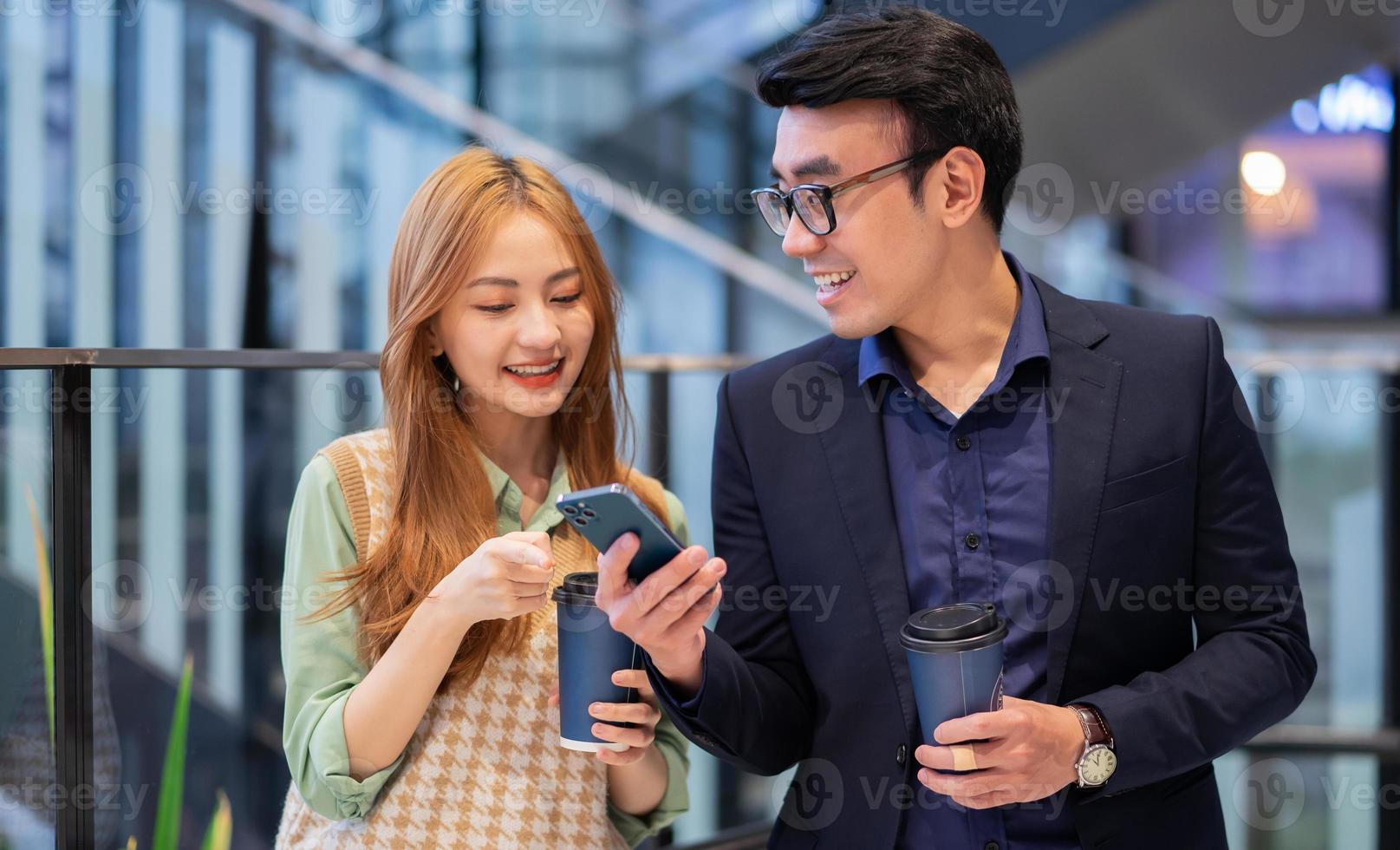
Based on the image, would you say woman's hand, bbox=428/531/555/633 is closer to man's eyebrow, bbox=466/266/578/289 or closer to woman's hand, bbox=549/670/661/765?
woman's hand, bbox=549/670/661/765

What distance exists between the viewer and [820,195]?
159 centimetres

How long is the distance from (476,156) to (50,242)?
3301 millimetres

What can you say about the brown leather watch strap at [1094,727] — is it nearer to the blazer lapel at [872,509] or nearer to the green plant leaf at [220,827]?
the blazer lapel at [872,509]

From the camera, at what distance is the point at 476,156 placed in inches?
66.5

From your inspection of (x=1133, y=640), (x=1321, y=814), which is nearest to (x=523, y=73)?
(x=1321, y=814)

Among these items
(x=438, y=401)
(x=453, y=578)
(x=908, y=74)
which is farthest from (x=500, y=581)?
(x=908, y=74)

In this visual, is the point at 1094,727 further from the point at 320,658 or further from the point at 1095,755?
the point at 320,658

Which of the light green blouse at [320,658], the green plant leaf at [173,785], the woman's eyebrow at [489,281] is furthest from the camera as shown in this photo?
the green plant leaf at [173,785]

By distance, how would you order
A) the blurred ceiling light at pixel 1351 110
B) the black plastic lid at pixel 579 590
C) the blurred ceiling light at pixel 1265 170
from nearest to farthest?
the black plastic lid at pixel 579 590 < the blurred ceiling light at pixel 1351 110 < the blurred ceiling light at pixel 1265 170

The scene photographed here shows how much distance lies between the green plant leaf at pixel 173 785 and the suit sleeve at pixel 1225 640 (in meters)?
1.35

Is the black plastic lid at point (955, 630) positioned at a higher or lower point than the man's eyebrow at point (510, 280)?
lower

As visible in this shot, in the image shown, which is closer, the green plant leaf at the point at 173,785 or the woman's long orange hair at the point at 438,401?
the woman's long orange hair at the point at 438,401

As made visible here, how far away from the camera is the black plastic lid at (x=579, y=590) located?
4.55 ft

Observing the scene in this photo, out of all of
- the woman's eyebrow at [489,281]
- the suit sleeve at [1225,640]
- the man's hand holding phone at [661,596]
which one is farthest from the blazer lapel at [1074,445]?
the woman's eyebrow at [489,281]
